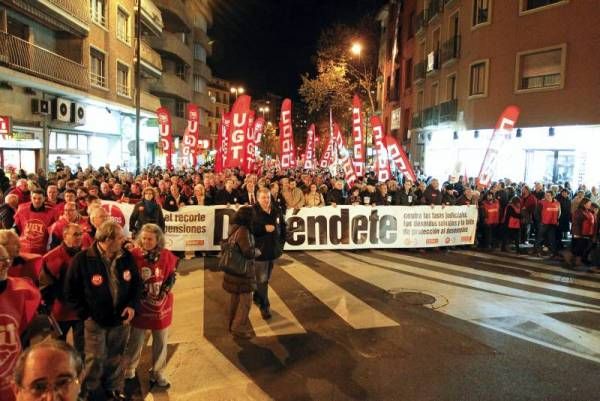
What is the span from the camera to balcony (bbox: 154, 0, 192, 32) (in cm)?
3859

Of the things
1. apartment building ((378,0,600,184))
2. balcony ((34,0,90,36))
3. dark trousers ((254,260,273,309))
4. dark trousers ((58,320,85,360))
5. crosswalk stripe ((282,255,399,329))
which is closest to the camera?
dark trousers ((58,320,85,360))

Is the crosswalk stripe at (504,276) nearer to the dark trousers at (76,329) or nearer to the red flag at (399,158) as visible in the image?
the red flag at (399,158)

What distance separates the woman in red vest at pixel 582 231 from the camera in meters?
11.2

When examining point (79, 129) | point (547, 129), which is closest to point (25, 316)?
point (547, 129)

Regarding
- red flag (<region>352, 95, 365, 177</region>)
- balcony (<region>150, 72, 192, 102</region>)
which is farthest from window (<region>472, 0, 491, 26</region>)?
balcony (<region>150, 72, 192, 102</region>)

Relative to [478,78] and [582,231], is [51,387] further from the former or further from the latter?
[478,78]

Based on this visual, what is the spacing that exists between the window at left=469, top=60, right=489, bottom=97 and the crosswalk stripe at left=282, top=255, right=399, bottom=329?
52.7 feet

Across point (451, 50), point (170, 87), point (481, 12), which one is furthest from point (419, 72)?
Answer: point (170, 87)

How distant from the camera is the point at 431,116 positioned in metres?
28.2

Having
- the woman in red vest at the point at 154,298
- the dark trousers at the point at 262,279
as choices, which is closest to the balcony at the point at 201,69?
the dark trousers at the point at 262,279

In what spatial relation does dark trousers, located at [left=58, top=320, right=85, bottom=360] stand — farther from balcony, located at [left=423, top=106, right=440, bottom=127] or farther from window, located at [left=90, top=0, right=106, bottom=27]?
balcony, located at [left=423, top=106, right=440, bottom=127]

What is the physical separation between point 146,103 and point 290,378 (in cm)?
3007

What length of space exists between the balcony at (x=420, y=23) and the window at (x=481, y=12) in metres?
8.50

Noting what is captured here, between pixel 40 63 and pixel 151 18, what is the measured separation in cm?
1481
